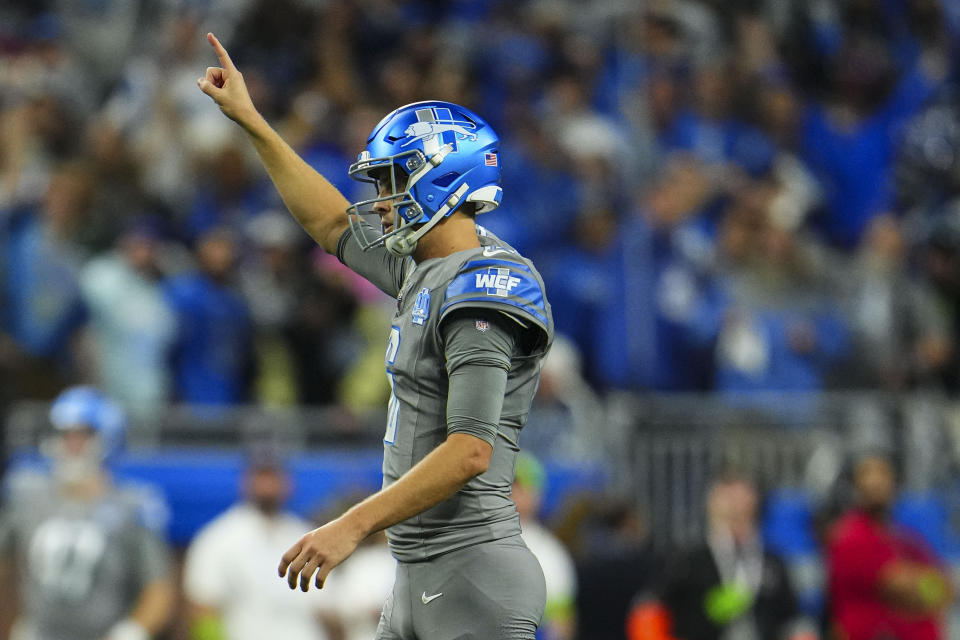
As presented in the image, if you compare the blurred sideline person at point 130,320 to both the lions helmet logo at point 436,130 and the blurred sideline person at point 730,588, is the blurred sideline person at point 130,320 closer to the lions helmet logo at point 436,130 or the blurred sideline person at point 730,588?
the blurred sideline person at point 730,588

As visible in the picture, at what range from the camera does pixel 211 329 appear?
29.9 ft

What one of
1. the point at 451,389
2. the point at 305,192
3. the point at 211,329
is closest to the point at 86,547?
the point at 211,329

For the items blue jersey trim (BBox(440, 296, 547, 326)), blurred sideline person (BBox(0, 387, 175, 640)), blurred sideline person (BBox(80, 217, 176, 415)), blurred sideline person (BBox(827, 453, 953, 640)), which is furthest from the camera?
blurred sideline person (BBox(80, 217, 176, 415))

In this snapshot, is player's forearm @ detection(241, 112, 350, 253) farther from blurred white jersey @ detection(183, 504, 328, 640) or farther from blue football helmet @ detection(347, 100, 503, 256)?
blurred white jersey @ detection(183, 504, 328, 640)

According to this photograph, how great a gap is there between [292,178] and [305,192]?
53 mm

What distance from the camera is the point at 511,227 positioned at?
413 inches

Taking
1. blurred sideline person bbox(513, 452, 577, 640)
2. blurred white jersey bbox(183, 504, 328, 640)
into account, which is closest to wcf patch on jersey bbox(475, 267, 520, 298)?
blurred sideline person bbox(513, 452, 577, 640)

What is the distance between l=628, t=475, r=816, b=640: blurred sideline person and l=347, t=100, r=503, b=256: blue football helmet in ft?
13.8

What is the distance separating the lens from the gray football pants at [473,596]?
371 centimetres

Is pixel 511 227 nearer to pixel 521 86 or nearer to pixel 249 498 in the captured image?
pixel 521 86

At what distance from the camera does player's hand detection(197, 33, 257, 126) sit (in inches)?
170

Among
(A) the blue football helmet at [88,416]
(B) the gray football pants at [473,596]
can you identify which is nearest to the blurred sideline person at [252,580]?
(A) the blue football helmet at [88,416]

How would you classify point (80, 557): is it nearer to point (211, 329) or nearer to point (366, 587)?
point (366, 587)

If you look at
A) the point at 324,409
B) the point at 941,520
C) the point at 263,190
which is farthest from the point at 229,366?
the point at 941,520
